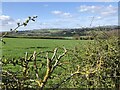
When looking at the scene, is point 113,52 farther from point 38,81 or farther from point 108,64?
point 38,81

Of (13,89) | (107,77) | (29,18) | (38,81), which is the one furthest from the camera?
(107,77)

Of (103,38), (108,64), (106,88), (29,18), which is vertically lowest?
(106,88)

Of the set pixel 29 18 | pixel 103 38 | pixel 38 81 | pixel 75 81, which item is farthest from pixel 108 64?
pixel 38 81

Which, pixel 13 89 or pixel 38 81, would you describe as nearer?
pixel 38 81

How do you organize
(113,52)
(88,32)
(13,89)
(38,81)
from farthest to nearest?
(88,32)
(113,52)
(13,89)
(38,81)

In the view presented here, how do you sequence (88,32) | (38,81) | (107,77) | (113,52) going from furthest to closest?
(88,32) < (113,52) < (107,77) < (38,81)

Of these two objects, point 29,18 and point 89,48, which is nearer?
point 29,18

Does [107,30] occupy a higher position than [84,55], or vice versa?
[107,30]

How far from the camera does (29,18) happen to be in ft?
4.35

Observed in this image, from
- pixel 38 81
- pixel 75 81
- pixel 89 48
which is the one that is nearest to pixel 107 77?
pixel 75 81

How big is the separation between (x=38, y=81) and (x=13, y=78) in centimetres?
13

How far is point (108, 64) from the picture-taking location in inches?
153

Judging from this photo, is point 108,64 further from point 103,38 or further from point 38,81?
point 38,81

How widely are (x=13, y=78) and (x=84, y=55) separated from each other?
3252 mm
